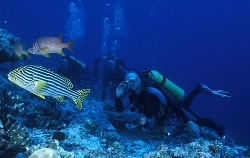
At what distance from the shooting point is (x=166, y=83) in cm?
722

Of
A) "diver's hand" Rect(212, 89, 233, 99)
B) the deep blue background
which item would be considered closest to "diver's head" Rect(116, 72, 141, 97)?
"diver's hand" Rect(212, 89, 233, 99)

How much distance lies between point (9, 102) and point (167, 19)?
173335 mm

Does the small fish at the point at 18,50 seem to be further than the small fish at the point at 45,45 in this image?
Yes

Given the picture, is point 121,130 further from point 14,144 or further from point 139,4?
point 139,4

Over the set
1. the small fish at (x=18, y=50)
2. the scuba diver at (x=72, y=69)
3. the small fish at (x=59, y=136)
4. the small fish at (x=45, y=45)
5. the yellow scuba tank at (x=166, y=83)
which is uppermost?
the small fish at (x=45, y=45)

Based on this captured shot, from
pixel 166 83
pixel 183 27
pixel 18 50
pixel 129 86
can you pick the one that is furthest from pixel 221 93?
pixel 183 27

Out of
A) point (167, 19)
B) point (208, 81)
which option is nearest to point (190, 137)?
point (208, 81)

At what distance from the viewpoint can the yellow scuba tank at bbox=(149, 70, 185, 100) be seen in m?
6.97

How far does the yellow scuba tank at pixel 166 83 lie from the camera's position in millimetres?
6966

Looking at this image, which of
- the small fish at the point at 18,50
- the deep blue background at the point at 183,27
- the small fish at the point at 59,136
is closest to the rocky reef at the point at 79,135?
the small fish at the point at 59,136

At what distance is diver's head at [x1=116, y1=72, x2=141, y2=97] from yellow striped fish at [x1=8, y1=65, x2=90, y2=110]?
1.73 m

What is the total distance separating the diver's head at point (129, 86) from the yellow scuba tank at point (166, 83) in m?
1.17

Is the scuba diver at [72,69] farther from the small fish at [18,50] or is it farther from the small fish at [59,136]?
the small fish at [59,136]

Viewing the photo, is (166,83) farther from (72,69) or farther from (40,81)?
(72,69)
